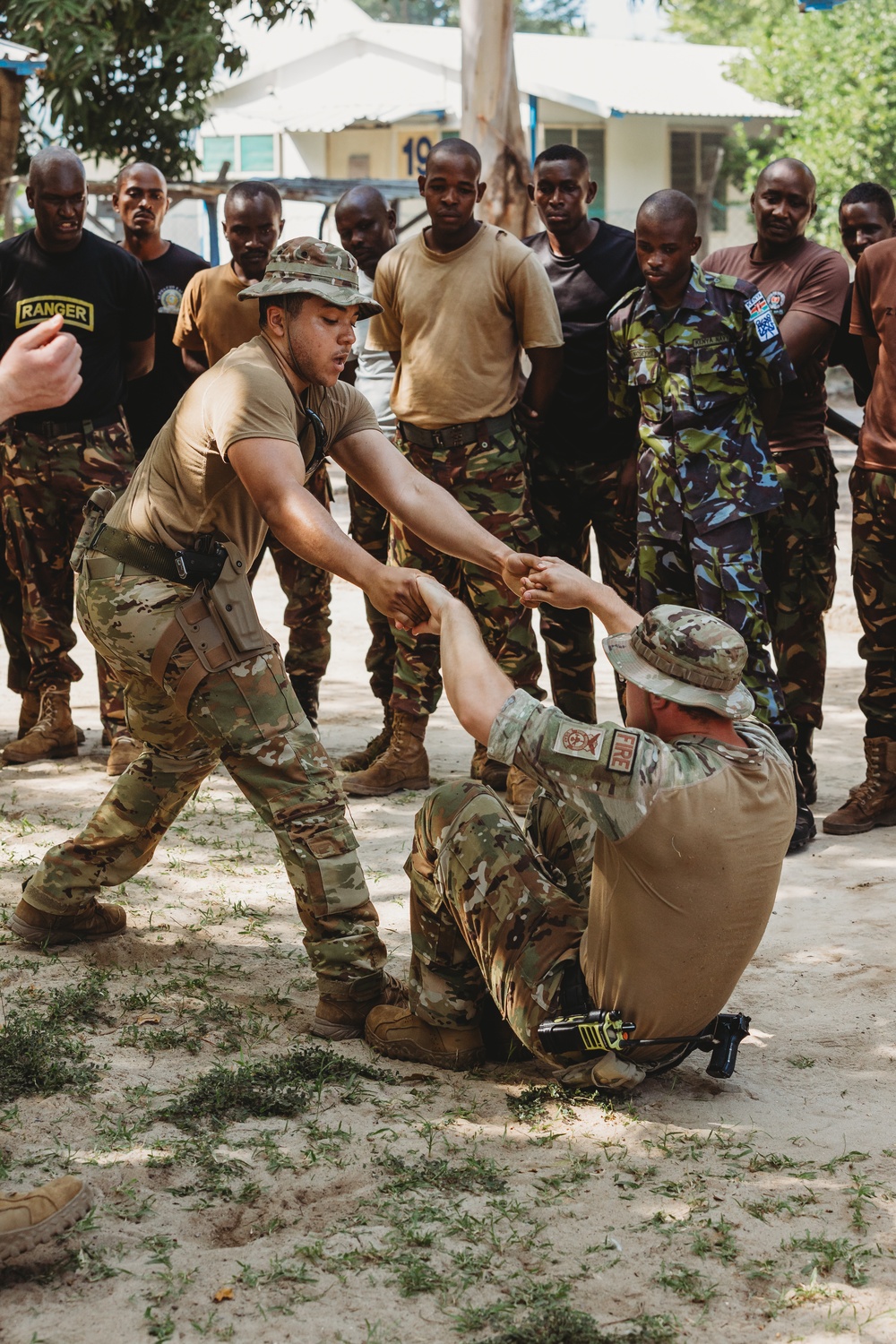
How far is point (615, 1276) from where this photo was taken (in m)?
2.90

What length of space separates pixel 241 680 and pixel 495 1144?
138cm

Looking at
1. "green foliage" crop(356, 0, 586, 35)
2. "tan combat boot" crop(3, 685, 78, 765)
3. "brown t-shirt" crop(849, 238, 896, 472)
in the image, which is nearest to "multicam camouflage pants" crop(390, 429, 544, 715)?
"brown t-shirt" crop(849, 238, 896, 472)

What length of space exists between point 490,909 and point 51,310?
3.91m

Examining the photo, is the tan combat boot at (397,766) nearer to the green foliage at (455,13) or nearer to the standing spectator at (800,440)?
the standing spectator at (800,440)

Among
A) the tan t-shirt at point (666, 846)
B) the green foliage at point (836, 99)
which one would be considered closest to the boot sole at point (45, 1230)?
the tan t-shirt at point (666, 846)

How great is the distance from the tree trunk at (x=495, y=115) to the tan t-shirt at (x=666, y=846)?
7215 mm

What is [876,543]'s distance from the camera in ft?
19.4

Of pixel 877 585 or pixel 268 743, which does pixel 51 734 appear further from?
pixel 877 585

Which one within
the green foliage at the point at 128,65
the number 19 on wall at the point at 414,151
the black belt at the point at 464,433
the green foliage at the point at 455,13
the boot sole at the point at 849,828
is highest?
the green foliage at the point at 455,13

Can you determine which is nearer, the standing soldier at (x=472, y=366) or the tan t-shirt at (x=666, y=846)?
the tan t-shirt at (x=666, y=846)

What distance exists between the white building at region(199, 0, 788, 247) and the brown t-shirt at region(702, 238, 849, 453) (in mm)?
19336

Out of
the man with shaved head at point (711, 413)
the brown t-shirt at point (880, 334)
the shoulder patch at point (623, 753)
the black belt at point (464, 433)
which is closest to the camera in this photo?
the shoulder patch at point (623, 753)

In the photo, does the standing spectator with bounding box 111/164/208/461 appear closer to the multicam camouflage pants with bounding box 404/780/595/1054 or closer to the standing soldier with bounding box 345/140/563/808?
the standing soldier with bounding box 345/140/563/808

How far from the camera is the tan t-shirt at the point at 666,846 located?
3188mm
